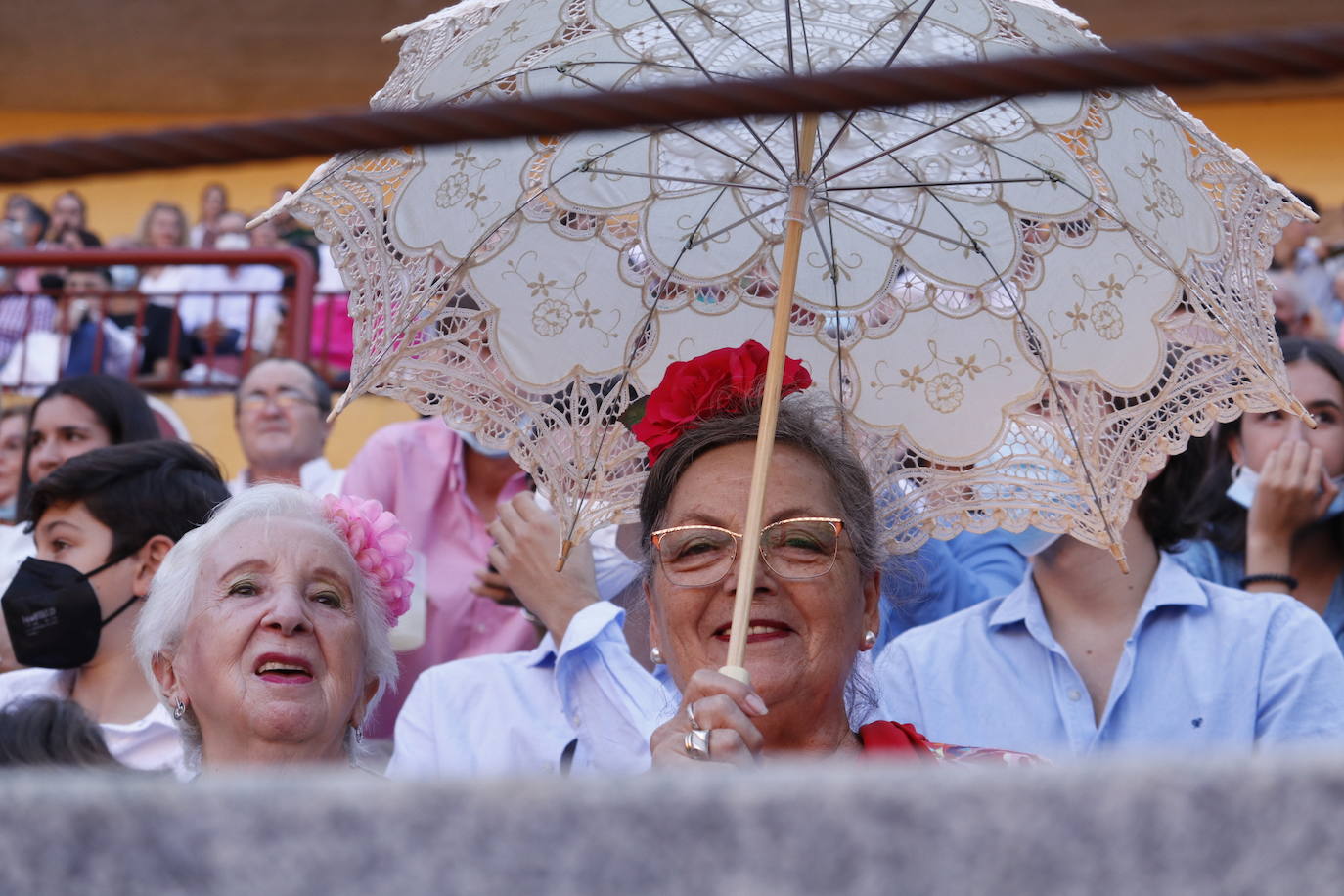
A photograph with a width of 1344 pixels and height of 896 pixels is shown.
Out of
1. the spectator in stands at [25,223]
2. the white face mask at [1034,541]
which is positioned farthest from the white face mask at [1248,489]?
the spectator in stands at [25,223]

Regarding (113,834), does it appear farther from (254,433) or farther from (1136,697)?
(254,433)

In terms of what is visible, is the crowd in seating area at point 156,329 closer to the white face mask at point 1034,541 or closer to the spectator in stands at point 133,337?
the spectator in stands at point 133,337

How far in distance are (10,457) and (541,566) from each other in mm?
3280

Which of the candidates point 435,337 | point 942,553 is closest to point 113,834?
point 435,337

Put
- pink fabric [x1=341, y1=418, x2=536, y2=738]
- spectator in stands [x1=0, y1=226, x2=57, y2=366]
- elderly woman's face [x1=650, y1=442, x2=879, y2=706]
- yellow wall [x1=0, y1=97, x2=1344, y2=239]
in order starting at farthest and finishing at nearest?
yellow wall [x1=0, y1=97, x2=1344, y2=239]
spectator in stands [x1=0, y1=226, x2=57, y2=366]
pink fabric [x1=341, y1=418, x2=536, y2=738]
elderly woman's face [x1=650, y1=442, x2=879, y2=706]

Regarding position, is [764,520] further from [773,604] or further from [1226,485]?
[1226,485]

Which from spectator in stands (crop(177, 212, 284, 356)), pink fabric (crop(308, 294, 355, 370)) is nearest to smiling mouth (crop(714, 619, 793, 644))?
spectator in stands (crop(177, 212, 284, 356))

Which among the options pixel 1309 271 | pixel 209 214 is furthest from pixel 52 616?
pixel 209 214

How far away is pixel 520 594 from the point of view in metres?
3.93

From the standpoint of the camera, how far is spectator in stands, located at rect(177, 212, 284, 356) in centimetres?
802

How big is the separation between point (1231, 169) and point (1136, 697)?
1208mm

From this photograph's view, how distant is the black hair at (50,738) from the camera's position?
2949mm

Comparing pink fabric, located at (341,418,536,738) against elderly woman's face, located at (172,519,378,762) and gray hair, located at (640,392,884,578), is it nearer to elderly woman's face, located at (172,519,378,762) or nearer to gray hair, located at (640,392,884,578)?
elderly woman's face, located at (172,519,378,762)

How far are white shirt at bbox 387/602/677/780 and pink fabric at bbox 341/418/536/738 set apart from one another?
0.71m
